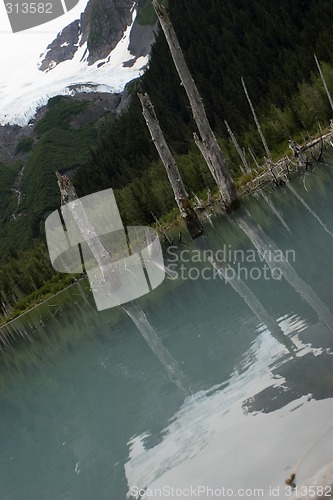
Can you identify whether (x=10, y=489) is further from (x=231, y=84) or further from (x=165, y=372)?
(x=231, y=84)

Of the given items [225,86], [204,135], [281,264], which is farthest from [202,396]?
[225,86]

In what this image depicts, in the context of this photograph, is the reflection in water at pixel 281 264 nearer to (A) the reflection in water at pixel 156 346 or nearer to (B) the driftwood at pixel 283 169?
(A) the reflection in water at pixel 156 346

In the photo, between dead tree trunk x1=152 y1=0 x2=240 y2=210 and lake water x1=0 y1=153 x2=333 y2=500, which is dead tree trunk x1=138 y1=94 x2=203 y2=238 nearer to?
dead tree trunk x1=152 y1=0 x2=240 y2=210

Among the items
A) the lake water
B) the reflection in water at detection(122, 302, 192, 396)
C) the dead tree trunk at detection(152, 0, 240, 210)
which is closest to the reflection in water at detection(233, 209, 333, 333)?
the lake water

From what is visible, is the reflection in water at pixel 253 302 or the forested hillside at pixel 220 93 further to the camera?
the forested hillside at pixel 220 93

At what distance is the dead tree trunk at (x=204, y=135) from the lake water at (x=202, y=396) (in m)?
4.47

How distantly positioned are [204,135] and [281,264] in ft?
35.3

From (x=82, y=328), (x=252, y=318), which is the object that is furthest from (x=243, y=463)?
(x=82, y=328)

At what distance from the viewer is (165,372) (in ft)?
36.2

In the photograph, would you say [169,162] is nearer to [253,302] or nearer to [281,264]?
[281,264]

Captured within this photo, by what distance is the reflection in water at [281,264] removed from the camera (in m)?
8.85

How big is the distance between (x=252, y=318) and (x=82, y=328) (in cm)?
1519

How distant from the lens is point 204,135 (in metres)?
23.2

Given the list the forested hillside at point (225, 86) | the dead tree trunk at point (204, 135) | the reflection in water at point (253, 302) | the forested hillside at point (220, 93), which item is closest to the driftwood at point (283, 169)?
the dead tree trunk at point (204, 135)
